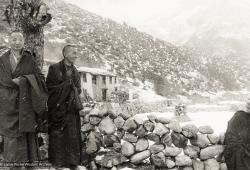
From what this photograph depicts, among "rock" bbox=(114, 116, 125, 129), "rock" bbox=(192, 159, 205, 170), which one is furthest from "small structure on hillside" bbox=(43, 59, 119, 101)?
"rock" bbox=(192, 159, 205, 170)

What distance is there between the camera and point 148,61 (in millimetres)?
52312

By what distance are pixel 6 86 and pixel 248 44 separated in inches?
4531

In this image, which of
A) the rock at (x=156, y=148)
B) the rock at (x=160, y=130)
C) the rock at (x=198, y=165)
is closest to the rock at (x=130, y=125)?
the rock at (x=160, y=130)

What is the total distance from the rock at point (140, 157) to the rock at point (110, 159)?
0.17 metres

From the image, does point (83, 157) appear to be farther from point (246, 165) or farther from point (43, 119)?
point (246, 165)

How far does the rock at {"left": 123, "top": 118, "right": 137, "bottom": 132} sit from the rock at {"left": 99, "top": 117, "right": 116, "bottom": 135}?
27 cm

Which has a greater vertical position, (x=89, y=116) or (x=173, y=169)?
(x=89, y=116)

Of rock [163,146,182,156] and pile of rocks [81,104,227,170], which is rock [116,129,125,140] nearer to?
pile of rocks [81,104,227,170]

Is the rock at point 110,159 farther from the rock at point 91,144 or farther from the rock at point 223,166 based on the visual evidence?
the rock at point 223,166

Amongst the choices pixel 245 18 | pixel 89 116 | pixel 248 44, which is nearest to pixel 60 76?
pixel 89 116

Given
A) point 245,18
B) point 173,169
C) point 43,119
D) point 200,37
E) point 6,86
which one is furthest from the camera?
point 245,18

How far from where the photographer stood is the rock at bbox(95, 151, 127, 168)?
243 inches

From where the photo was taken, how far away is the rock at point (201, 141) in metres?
6.12

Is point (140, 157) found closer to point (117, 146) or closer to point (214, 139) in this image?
point (117, 146)
